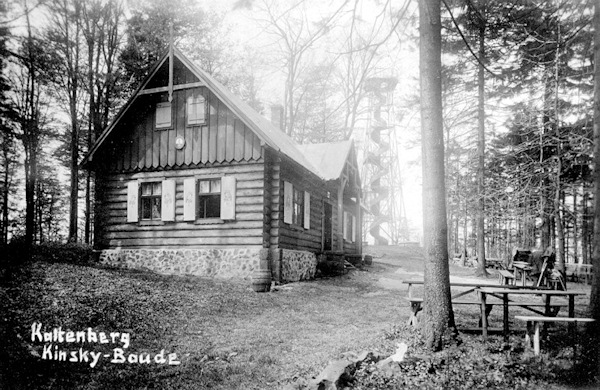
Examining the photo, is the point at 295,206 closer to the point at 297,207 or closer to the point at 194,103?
the point at 297,207

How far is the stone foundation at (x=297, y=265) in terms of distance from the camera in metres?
14.6

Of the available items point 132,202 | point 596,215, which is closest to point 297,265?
point 132,202

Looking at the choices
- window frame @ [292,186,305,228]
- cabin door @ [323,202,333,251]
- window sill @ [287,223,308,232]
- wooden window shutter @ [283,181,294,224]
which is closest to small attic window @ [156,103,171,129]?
wooden window shutter @ [283,181,294,224]

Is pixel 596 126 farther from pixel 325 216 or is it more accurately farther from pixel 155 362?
pixel 325 216

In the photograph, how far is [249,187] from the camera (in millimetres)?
14266

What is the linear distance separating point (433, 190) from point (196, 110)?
11121 millimetres

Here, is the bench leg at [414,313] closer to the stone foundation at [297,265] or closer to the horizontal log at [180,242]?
the stone foundation at [297,265]

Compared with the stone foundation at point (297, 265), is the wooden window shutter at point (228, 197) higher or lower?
higher

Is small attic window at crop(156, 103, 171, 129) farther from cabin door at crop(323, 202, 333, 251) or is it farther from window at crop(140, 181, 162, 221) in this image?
cabin door at crop(323, 202, 333, 251)

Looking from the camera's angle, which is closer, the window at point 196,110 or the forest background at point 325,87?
the forest background at point 325,87

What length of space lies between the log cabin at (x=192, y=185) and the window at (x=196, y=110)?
1.5 inches

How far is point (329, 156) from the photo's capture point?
70.1ft

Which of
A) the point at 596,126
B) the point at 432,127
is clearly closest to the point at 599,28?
the point at 596,126

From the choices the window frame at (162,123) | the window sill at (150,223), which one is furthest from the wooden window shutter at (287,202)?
the window frame at (162,123)
